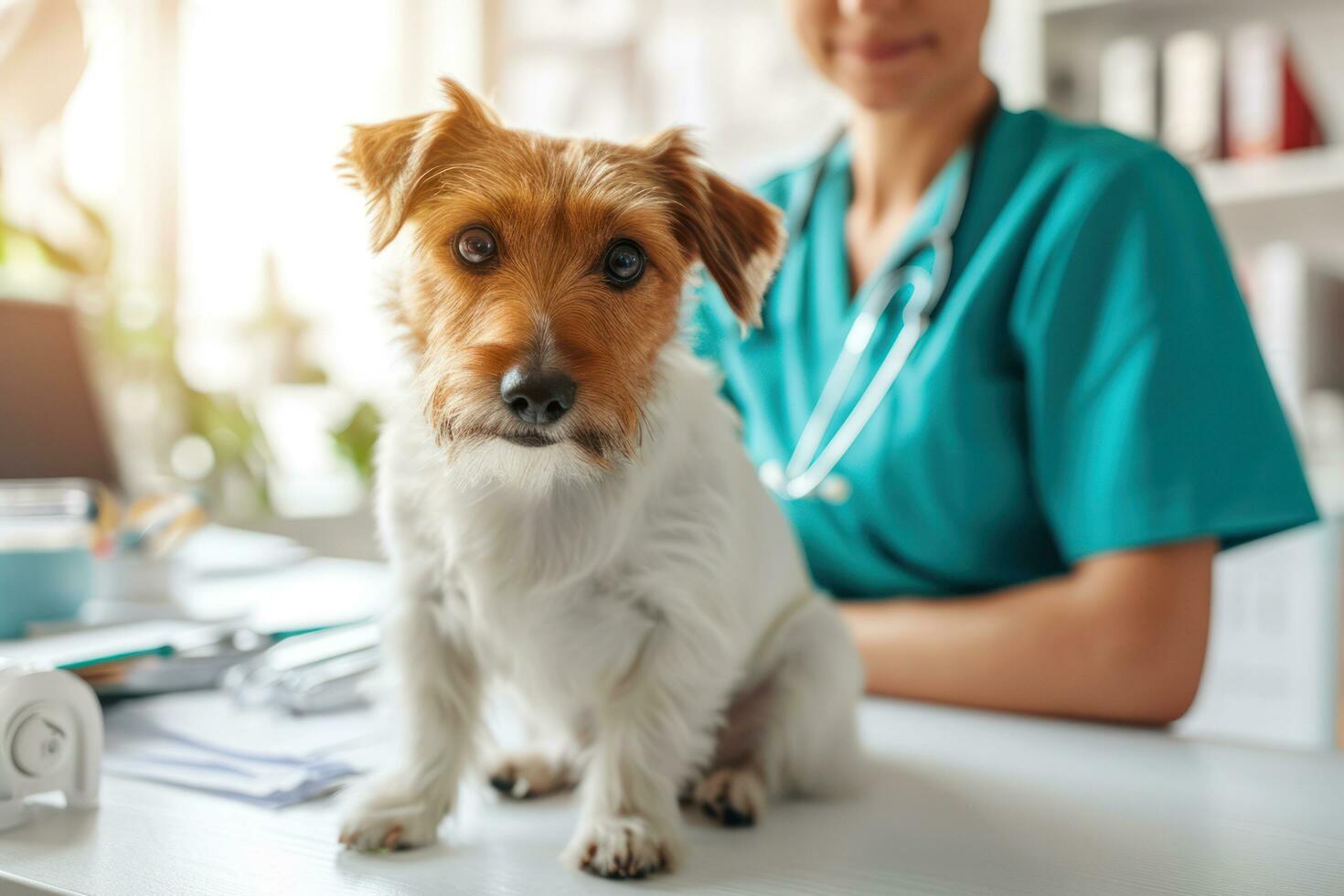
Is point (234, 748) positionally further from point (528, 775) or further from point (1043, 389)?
point (1043, 389)

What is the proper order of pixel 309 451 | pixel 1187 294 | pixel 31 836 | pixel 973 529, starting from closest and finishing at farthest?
pixel 31 836 < pixel 1187 294 < pixel 973 529 < pixel 309 451

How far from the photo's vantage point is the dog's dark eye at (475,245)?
70cm

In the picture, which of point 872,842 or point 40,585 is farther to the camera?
point 40,585

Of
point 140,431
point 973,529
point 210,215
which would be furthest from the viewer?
point 210,215

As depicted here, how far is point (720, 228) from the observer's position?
80 cm

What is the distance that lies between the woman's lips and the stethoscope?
0.17 m

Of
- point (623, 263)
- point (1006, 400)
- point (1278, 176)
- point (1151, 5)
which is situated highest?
point (1151, 5)

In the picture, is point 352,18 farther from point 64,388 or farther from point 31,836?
point 31,836

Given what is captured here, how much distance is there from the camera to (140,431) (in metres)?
2.62

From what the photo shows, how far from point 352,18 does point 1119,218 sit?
3181mm

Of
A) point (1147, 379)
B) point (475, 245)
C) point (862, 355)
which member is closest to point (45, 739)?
point (475, 245)

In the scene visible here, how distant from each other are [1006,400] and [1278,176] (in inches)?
53.7

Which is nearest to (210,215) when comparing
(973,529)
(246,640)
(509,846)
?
(246,640)

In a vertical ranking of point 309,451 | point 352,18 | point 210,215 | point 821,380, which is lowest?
point 309,451
